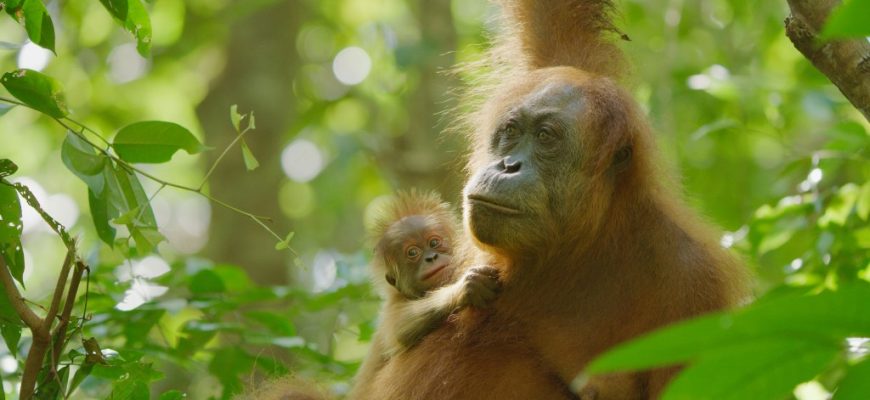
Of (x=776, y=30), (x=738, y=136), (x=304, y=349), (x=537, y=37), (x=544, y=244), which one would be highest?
(x=537, y=37)

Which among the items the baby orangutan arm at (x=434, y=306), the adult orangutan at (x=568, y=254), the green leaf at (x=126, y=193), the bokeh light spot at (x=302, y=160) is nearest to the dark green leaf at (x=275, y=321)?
the baby orangutan arm at (x=434, y=306)

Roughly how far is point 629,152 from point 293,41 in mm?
10635

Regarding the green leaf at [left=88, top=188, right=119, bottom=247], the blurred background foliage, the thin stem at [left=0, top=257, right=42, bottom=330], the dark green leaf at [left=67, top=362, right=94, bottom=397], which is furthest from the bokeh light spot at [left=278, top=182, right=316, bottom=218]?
the thin stem at [left=0, top=257, right=42, bottom=330]

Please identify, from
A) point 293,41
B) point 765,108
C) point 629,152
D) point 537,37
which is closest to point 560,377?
point 629,152

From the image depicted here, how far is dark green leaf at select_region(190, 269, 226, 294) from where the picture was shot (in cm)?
621

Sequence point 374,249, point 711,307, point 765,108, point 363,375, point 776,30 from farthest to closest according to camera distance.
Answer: point 776,30
point 765,108
point 374,249
point 363,375
point 711,307

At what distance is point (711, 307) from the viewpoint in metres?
4.70

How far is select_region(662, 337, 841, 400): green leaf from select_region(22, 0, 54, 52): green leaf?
10.9 feet

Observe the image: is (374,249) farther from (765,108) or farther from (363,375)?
(765,108)

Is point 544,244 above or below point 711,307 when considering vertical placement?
above

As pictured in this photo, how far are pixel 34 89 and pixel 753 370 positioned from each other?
340 centimetres

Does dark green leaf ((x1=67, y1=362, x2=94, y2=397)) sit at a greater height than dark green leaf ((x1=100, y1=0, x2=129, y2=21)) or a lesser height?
lesser

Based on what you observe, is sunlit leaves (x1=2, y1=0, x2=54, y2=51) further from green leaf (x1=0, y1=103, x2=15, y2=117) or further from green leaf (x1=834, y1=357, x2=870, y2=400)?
green leaf (x1=834, y1=357, x2=870, y2=400)

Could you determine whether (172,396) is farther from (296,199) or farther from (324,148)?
(296,199)
